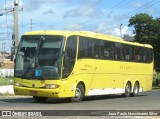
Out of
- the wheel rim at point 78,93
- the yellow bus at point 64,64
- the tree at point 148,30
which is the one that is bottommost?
the wheel rim at point 78,93

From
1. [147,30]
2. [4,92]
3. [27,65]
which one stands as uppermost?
[147,30]

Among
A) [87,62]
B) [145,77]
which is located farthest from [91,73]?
[145,77]

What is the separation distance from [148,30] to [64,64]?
45646mm

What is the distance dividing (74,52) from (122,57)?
6445mm

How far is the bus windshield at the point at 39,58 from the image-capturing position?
20281 mm

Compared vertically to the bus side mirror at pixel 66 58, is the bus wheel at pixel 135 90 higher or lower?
lower

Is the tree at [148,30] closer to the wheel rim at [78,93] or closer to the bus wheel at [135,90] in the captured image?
the bus wheel at [135,90]

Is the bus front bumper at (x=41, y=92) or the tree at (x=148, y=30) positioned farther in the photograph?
the tree at (x=148, y=30)

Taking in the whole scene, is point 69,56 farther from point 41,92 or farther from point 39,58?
point 41,92

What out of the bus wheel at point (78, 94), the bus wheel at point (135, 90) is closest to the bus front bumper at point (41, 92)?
the bus wheel at point (78, 94)

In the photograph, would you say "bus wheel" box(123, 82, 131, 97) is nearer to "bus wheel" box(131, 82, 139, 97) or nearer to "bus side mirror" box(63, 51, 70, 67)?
"bus wheel" box(131, 82, 139, 97)

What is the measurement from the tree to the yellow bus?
3846 centimetres

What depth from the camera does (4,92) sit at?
31906 mm

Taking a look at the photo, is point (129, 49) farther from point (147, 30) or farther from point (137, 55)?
point (147, 30)
